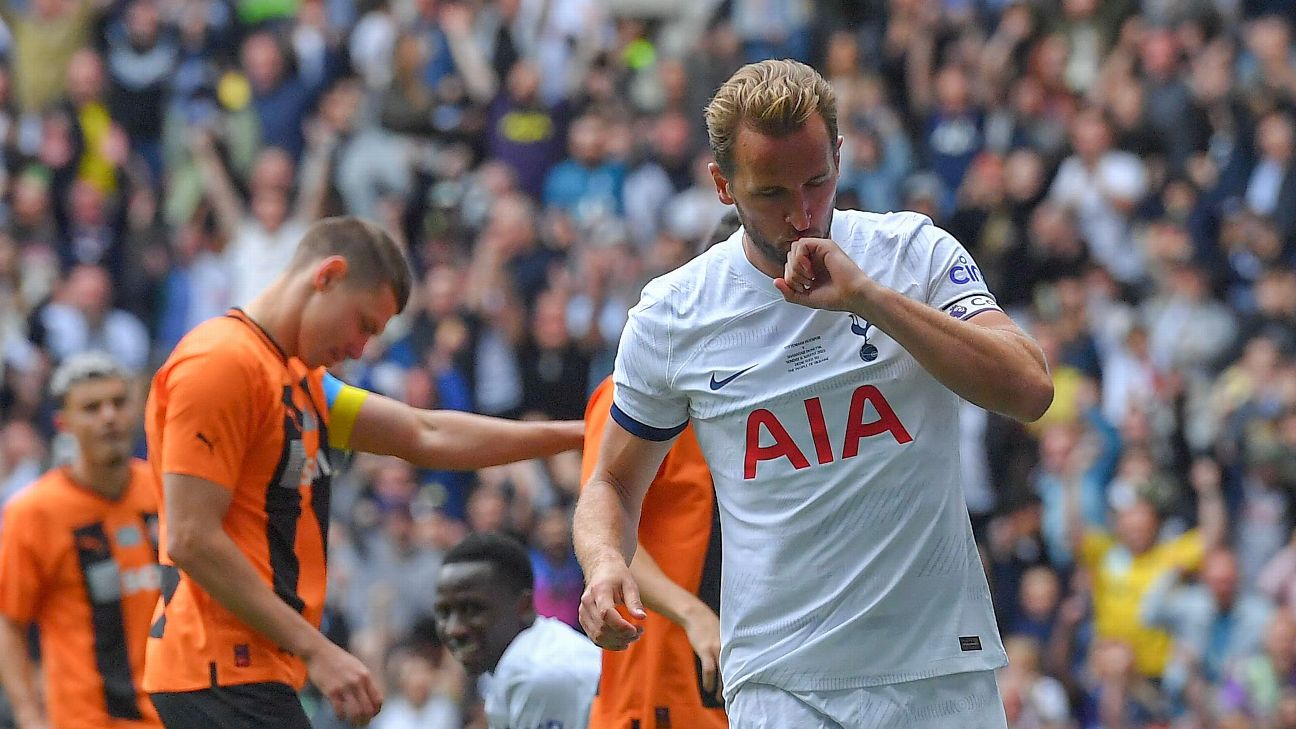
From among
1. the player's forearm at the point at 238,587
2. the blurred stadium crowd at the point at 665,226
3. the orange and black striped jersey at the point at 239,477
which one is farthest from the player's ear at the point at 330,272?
the blurred stadium crowd at the point at 665,226

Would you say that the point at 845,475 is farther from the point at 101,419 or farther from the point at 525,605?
the point at 101,419

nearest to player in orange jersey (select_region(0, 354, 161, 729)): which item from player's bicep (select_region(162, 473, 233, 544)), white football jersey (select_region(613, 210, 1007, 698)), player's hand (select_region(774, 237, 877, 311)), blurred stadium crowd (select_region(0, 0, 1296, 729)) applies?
player's bicep (select_region(162, 473, 233, 544))

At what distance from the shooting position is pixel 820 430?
461 cm

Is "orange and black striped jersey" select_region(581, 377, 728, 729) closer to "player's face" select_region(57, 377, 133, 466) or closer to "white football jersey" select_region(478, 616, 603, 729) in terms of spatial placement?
"white football jersey" select_region(478, 616, 603, 729)

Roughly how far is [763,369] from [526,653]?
2457 millimetres

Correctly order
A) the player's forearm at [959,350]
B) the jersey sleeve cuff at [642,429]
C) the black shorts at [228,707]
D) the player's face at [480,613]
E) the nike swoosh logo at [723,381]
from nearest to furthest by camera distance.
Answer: the player's forearm at [959,350]
the nike swoosh logo at [723,381]
the jersey sleeve cuff at [642,429]
the black shorts at [228,707]
the player's face at [480,613]

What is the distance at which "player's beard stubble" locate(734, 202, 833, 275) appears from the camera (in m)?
4.50

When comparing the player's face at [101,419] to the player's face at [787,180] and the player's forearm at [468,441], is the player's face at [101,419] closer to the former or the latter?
the player's forearm at [468,441]

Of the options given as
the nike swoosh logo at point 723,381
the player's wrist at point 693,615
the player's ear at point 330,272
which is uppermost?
the player's ear at point 330,272

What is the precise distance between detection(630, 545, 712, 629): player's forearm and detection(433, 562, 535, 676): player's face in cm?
126

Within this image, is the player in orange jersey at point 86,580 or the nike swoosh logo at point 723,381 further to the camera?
the player in orange jersey at point 86,580

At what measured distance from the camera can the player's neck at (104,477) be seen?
7957 millimetres

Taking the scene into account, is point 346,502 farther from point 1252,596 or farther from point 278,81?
point 1252,596

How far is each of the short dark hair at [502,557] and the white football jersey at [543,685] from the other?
0.33 meters
